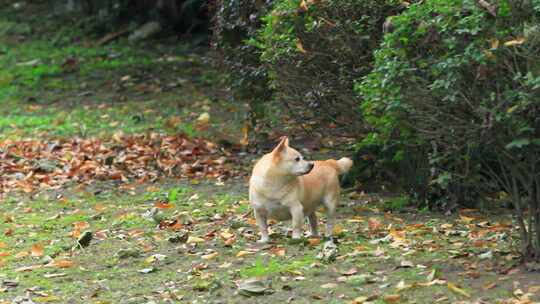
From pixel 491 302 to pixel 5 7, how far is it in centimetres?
2205

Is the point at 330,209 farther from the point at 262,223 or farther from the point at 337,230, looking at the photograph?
the point at 262,223

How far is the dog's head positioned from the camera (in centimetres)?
854

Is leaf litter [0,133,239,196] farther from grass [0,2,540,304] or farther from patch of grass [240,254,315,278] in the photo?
patch of grass [240,254,315,278]

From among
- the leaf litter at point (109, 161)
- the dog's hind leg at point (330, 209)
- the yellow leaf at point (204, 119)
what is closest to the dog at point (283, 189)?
the dog's hind leg at point (330, 209)

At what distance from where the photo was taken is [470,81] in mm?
6535

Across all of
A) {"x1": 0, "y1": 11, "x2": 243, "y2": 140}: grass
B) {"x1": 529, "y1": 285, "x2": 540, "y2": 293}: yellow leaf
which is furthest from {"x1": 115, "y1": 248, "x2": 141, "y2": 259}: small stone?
{"x1": 0, "y1": 11, "x2": 243, "y2": 140}: grass

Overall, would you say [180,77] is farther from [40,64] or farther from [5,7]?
A: [5,7]

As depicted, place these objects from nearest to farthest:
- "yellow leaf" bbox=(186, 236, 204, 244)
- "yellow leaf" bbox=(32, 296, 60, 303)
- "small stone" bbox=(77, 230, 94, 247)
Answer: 1. "yellow leaf" bbox=(32, 296, 60, 303)
2. "yellow leaf" bbox=(186, 236, 204, 244)
3. "small stone" bbox=(77, 230, 94, 247)

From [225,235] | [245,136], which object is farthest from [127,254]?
[245,136]

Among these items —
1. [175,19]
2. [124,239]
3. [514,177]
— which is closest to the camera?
[514,177]

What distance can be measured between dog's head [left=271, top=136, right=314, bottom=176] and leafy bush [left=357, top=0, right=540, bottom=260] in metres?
1.48

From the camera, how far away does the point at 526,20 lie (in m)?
6.45

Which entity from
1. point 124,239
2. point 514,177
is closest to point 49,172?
point 124,239

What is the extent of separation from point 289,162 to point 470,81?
91.9 inches
